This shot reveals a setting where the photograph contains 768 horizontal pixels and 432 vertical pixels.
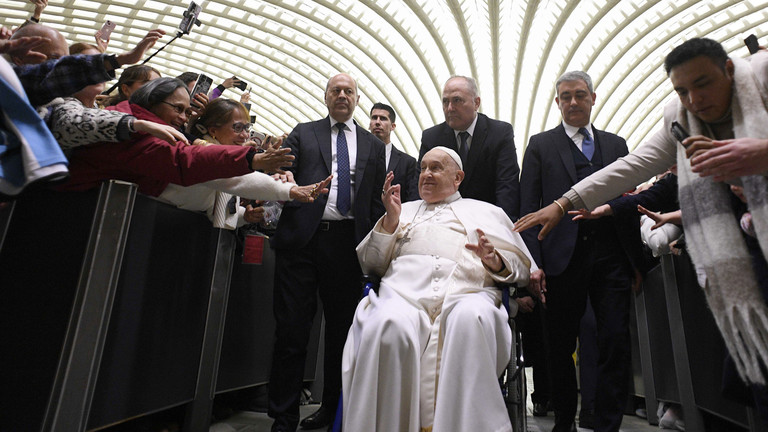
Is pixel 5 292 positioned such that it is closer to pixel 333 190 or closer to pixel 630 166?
pixel 333 190

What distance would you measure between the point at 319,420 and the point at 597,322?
219 cm

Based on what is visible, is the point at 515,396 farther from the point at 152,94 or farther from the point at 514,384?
the point at 152,94

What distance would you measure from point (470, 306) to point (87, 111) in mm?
2179

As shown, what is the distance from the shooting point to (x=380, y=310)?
8.91ft

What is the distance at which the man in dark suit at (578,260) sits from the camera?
129 inches

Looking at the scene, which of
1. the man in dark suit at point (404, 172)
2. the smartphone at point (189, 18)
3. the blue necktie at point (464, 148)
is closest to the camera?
the smartphone at point (189, 18)

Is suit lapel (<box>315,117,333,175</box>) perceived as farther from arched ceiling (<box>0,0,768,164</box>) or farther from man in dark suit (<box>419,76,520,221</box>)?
arched ceiling (<box>0,0,768,164</box>)

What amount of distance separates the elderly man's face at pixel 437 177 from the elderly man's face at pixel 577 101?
3.47 feet

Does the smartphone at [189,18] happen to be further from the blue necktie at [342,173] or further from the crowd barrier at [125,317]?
the crowd barrier at [125,317]

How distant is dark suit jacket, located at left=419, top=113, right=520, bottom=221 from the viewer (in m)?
4.24

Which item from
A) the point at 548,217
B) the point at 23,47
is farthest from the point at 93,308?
the point at 548,217

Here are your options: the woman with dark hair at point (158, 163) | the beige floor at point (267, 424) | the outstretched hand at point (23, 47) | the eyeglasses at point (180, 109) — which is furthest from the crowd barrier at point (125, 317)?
the outstretched hand at point (23, 47)

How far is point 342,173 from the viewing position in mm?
4031

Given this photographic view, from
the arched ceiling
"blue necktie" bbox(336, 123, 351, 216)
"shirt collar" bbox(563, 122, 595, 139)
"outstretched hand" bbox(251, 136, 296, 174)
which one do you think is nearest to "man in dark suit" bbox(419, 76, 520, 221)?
"shirt collar" bbox(563, 122, 595, 139)
